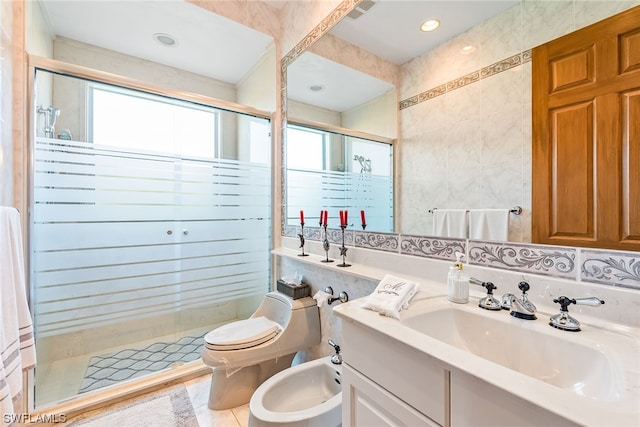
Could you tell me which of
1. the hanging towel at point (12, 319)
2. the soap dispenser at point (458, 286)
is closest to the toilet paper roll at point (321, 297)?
the soap dispenser at point (458, 286)

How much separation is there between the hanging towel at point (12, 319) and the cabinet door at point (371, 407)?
114 cm

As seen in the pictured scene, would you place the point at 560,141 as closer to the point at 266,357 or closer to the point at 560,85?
the point at 560,85

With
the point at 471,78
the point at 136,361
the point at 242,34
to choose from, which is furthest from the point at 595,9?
the point at 136,361

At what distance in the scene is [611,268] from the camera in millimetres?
735

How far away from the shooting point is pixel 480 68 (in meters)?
1.03

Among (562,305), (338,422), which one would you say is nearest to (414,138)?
(562,305)

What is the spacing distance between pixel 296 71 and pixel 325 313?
1740mm

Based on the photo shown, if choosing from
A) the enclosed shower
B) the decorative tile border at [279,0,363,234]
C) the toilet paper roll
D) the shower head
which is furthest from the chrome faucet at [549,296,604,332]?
the shower head

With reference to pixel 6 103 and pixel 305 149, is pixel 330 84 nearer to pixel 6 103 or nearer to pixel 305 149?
pixel 305 149

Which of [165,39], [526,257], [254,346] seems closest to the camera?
[526,257]

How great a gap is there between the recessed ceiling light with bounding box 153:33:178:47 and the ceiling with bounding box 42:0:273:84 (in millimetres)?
27

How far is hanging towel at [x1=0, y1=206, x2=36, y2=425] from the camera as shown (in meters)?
1.00

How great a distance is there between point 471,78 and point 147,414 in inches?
92.1

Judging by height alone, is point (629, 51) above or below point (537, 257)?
above
